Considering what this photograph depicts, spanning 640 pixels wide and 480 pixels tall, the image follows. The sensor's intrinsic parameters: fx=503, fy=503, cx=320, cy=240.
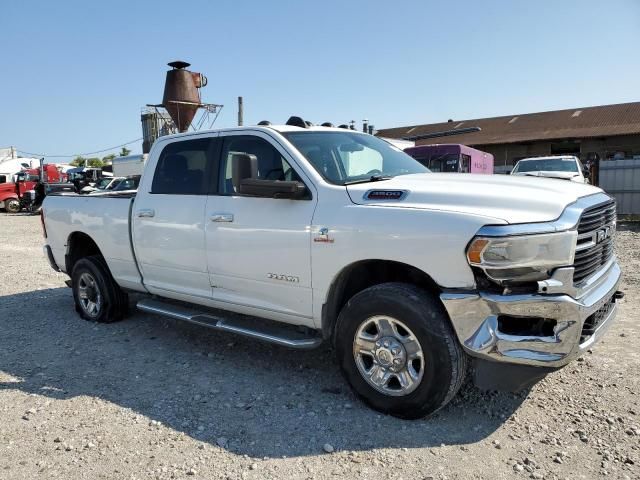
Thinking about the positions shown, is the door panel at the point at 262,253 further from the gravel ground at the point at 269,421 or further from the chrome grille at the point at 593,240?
the chrome grille at the point at 593,240

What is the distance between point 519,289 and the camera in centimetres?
285

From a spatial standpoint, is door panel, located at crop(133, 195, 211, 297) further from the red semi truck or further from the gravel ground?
the red semi truck

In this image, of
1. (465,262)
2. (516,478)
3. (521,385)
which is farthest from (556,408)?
(465,262)

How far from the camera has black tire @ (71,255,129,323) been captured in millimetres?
5535

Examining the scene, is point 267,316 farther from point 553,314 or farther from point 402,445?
point 553,314

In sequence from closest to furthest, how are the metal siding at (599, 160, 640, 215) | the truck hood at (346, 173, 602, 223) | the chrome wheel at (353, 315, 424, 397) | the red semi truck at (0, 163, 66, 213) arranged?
the truck hood at (346, 173, 602, 223) < the chrome wheel at (353, 315, 424, 397) < the metal siding at (599, 160, 640, 215) < the red semi truck at (0, 163, 66, 213)

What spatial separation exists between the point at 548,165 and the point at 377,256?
12.6 m

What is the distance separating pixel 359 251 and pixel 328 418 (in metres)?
1.15

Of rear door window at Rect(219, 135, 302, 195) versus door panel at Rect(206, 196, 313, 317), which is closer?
door panel at Rect(206, 196, 313, 317)

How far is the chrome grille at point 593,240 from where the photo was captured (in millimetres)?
2992

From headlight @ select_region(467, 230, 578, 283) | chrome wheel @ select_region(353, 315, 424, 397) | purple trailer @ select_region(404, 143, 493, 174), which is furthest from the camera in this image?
purple trailer @ select_region(404, 143, 493, 174)

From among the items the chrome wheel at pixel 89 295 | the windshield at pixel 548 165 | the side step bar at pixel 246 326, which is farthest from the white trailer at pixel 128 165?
the side step bar at pixel 246 326

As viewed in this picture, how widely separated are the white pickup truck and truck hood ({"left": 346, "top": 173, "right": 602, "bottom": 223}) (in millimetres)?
12

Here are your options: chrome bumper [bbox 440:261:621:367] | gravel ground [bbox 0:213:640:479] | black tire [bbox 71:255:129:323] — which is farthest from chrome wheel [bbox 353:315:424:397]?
black tire [bbox 71:255:129:323]
